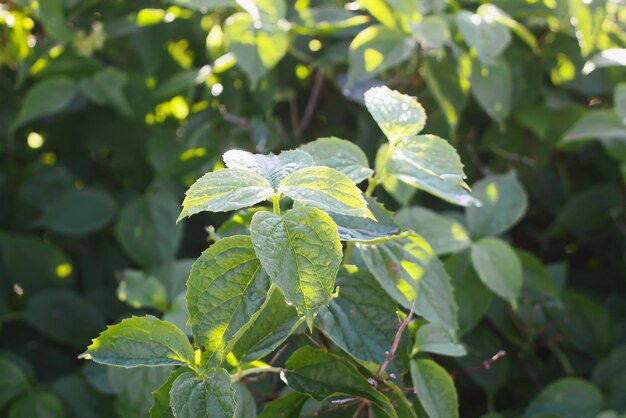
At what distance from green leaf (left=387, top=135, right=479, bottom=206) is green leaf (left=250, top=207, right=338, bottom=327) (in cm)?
14

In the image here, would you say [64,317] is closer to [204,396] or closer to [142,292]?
[142,292]

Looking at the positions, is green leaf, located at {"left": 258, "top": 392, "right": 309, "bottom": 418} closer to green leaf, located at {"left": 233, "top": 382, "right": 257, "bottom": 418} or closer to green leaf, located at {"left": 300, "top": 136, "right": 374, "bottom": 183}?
green leaf, located at {"left": 233, "top": 382, "right": 257, "bottom": 418}

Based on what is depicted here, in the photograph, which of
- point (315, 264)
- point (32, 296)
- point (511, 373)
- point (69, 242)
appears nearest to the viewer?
point (315, 264)

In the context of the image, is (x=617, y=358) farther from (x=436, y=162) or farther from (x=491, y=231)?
(x=436, y=162)

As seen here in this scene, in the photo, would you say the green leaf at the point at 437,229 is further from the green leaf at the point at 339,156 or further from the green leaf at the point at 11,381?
the green leaf at the point at 11,381

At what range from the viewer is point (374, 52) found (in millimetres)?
1050

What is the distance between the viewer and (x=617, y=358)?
1064mm

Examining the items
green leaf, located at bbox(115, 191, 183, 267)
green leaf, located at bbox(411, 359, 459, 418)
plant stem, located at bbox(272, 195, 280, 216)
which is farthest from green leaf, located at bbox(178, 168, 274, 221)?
green leaf, located at bbox(115, 191, 183, 267)

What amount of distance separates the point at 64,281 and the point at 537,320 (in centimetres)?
73

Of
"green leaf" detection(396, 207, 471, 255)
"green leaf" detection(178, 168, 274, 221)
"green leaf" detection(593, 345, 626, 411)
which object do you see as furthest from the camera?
"green leaf" detection(593, 345, 626, 411)

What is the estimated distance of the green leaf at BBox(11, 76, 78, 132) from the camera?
120cm

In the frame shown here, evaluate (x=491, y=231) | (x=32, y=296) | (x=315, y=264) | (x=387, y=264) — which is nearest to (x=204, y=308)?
(x=315, y=264)

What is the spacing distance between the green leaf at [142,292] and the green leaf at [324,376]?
34 cm

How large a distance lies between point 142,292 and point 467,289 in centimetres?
38
